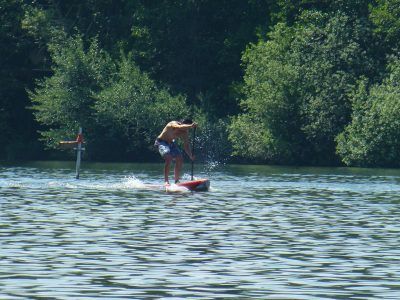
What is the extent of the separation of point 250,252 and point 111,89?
55762mm

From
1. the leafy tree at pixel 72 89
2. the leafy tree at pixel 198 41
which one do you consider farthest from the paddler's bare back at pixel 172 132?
the leafy tree at pixel 198 41

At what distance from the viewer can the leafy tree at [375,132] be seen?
6512cm

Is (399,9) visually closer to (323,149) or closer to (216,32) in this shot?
(323,149)

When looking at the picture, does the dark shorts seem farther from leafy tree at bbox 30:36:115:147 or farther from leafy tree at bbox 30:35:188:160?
leafy tree at bbox 30:36:115:147

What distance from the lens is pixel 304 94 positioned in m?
71.2

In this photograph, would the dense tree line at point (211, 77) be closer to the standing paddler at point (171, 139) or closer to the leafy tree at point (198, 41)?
the leafy tree at point (198, 41)

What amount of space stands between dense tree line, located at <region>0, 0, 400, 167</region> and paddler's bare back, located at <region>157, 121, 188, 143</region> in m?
27.3

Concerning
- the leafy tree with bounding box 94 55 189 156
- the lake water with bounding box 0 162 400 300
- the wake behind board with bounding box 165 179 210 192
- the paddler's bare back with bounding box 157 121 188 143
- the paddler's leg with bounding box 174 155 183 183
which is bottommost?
the lake water with bounding box 0 162 400 300

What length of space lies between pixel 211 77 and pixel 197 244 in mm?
61269

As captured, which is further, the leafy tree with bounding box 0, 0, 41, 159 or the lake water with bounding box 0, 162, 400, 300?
the leafy tree with bounding box 0, 0, 41, 159

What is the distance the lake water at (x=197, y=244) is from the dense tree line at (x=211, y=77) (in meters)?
31.0

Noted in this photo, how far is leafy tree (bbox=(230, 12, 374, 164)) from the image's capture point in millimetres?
Result: 69750

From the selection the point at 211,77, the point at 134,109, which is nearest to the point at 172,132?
the point at 134,109

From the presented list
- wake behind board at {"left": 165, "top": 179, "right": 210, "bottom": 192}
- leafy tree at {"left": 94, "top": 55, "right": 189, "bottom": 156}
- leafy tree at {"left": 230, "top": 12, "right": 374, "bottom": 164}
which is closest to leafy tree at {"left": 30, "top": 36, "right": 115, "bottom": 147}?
leafy tree at {"left": 94, "top": 55, "right": 189, "bottom": 156}
